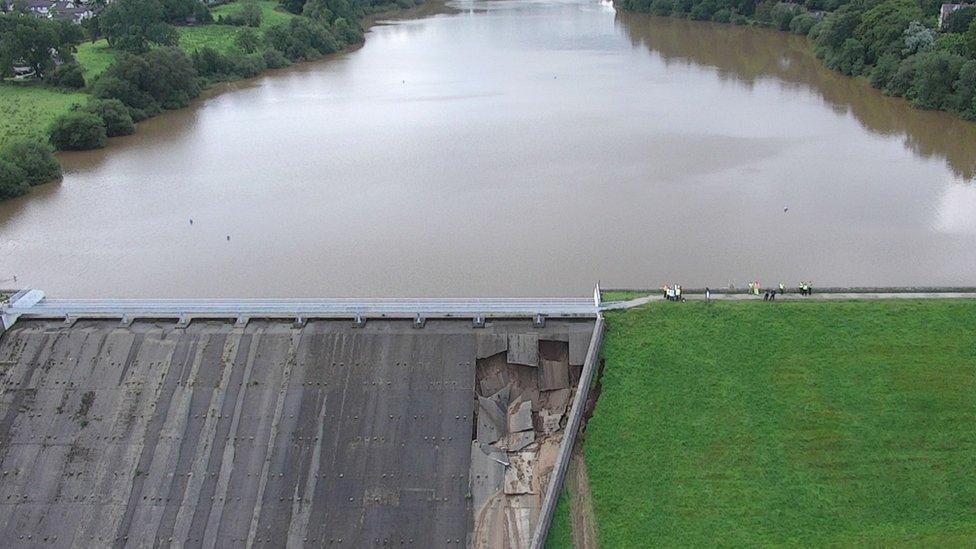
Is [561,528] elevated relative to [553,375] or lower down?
lower down

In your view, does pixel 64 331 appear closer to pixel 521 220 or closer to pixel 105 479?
pixel 105 479

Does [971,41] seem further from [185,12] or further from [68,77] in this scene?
[185,12]

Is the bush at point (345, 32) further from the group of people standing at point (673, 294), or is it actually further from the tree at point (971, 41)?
the group of people standing at point (673, 294)

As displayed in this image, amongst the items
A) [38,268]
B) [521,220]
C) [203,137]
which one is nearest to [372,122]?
[203,137]

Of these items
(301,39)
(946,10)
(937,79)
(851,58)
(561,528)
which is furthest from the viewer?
(301,39)

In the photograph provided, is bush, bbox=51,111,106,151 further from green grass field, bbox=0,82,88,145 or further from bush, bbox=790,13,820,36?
bush, bbox=790,13,820,36

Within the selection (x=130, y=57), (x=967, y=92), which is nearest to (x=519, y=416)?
(x=967, y=92)

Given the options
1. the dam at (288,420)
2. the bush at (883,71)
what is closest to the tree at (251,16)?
the bush at (883,71)
